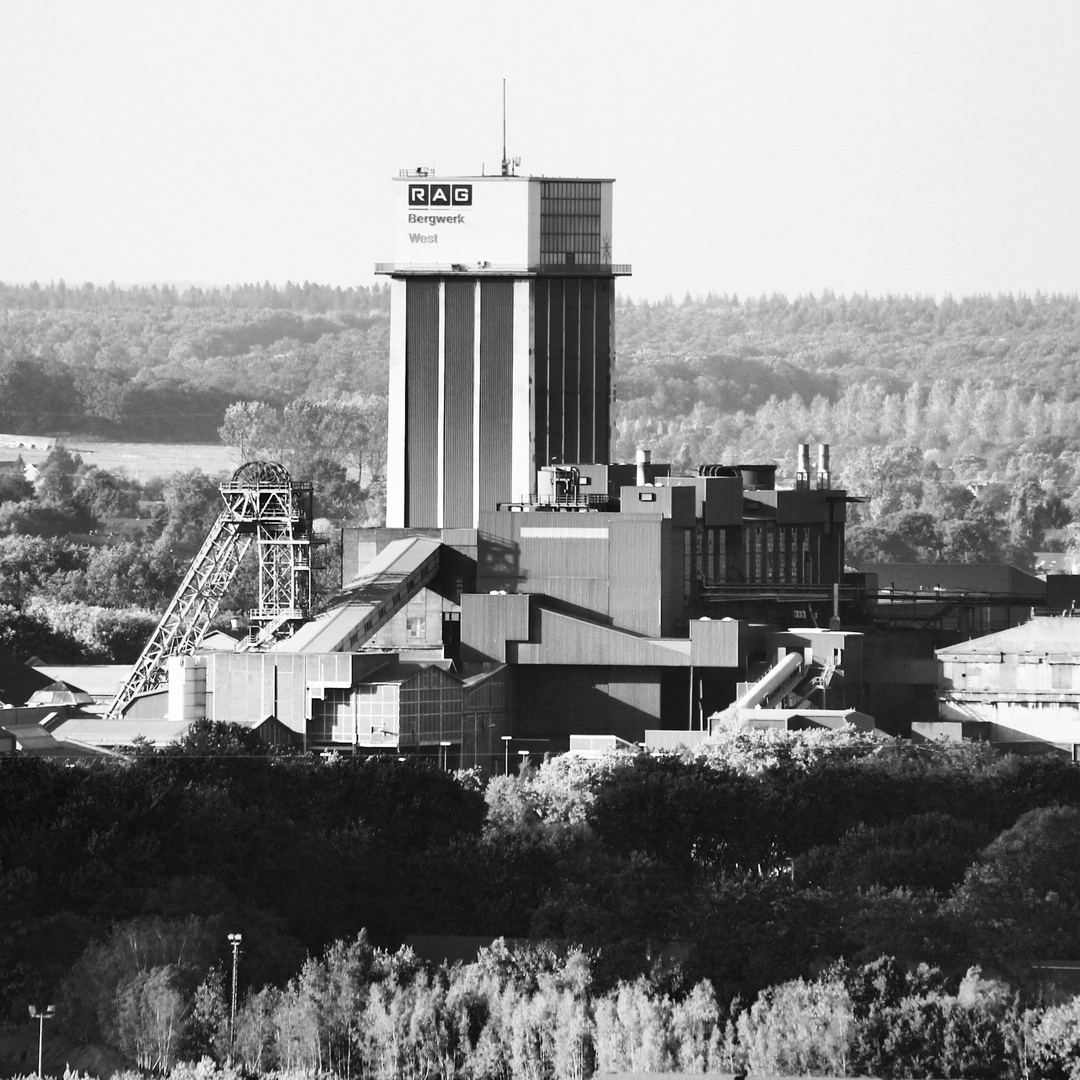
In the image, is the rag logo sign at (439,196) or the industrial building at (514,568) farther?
the rag logo sign at (439,196)

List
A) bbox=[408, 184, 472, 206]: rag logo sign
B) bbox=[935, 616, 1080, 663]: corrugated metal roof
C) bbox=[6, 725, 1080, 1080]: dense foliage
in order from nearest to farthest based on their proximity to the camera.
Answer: bbox=[6, 725, 1080, 1080]: dense foliage < bbox=[935, 616, 1080, 663]: corrugated metal roof < bbox=[408, 184, 472, 206]: rag logo sign

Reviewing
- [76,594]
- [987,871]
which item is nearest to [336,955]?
[987,871]

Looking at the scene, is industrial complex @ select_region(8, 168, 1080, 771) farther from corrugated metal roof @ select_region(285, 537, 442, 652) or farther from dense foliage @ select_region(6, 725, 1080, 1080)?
dense foliage @ select_region(6, 725, 1080, 1080)

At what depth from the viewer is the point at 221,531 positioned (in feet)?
382

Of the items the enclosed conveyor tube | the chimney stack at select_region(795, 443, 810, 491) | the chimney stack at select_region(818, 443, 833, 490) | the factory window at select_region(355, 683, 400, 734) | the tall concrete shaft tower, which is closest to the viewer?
the factory window at select_region(355, 683, 400, 734)

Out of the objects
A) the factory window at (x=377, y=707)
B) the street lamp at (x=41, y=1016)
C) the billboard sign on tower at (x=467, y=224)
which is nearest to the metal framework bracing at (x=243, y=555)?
the billboard sign on tower at (x=467, y=224)

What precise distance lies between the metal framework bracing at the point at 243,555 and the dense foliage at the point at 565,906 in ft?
66.1

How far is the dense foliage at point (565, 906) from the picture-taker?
2517 inches

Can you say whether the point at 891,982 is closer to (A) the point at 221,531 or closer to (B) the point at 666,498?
(B) the point at 666,498

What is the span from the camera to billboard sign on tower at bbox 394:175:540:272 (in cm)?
12312

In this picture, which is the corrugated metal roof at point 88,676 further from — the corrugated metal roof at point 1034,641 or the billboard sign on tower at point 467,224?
the corrugated metal roof at point 1034,641

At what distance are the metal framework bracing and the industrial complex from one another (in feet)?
0.45

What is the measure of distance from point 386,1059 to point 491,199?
65395 mm

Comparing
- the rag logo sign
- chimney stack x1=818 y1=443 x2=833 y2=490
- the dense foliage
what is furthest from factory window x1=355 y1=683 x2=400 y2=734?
chimney stack x1=818 y1=443 x2=833 y2=490
